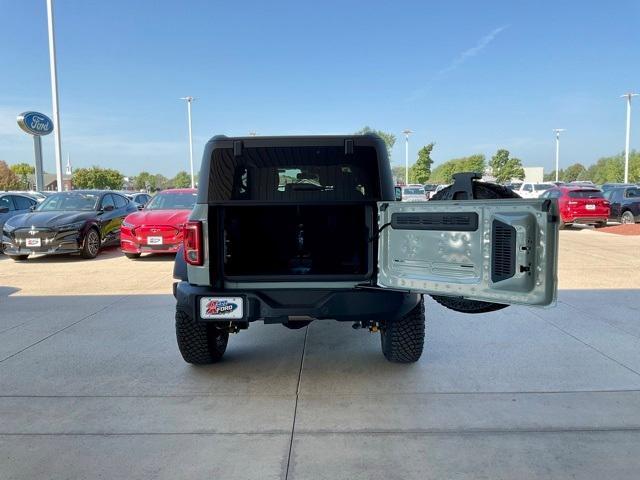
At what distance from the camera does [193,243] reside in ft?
11.9

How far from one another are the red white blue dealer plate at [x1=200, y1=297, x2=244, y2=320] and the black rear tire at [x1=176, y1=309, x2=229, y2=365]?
398 millimetres

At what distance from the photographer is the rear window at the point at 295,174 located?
3766 mm

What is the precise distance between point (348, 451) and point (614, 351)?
9.89 ft

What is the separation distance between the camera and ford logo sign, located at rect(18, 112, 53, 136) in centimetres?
1919

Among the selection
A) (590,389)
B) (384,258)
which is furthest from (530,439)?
(384,258)

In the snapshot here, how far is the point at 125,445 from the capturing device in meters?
2.99

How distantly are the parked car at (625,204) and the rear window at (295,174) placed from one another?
17.4 m

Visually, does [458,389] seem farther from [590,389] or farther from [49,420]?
[49,420]

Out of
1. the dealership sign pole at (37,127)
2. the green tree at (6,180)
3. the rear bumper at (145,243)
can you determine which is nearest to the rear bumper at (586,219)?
the rear bumper at (145,243)

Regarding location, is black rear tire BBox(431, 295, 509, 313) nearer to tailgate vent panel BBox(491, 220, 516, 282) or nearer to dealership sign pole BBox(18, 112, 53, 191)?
tailgate vent panel BBox(491, 220, 516, 282)

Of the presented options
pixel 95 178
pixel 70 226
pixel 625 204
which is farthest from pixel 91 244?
pixel 95 178

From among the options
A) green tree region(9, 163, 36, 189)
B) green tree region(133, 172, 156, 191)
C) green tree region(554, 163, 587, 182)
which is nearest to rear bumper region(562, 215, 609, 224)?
green tree region(9, 163, 36, 189)

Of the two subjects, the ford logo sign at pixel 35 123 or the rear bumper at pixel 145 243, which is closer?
the rear bumper at pixel 145 243

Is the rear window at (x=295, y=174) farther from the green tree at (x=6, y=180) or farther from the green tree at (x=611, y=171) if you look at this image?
the green tree at (x=611, y=171)
